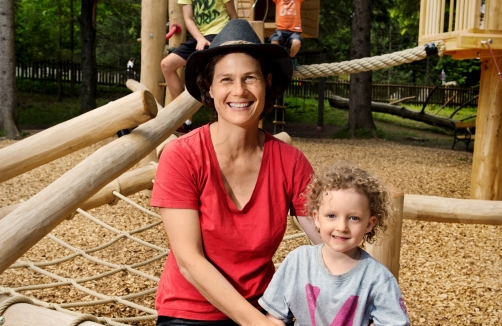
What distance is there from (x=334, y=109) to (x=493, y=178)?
1294cm

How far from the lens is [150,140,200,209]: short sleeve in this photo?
2025 mm

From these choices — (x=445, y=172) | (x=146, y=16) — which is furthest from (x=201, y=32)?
(x=445, y=172)

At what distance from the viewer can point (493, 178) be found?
6.90 meters

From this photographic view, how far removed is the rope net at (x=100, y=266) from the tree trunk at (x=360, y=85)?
24.7ft

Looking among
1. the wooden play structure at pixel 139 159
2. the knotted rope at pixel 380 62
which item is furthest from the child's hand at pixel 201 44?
the knotted rope at pixel 380 62

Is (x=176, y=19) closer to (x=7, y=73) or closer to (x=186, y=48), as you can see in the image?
(x=186, y=48)

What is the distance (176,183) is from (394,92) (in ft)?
74.5

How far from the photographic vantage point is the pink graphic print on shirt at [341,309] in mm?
1780

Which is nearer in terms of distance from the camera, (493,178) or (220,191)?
(220,191)

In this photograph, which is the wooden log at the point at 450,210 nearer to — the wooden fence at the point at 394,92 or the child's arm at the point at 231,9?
the child's arm at the point at 231,9

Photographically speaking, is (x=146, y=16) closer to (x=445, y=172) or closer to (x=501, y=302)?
(x=501, y=302)

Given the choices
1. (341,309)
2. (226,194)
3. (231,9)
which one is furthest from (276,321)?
(231,9)

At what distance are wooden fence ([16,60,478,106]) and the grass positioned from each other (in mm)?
427

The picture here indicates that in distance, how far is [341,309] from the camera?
1.78 m
